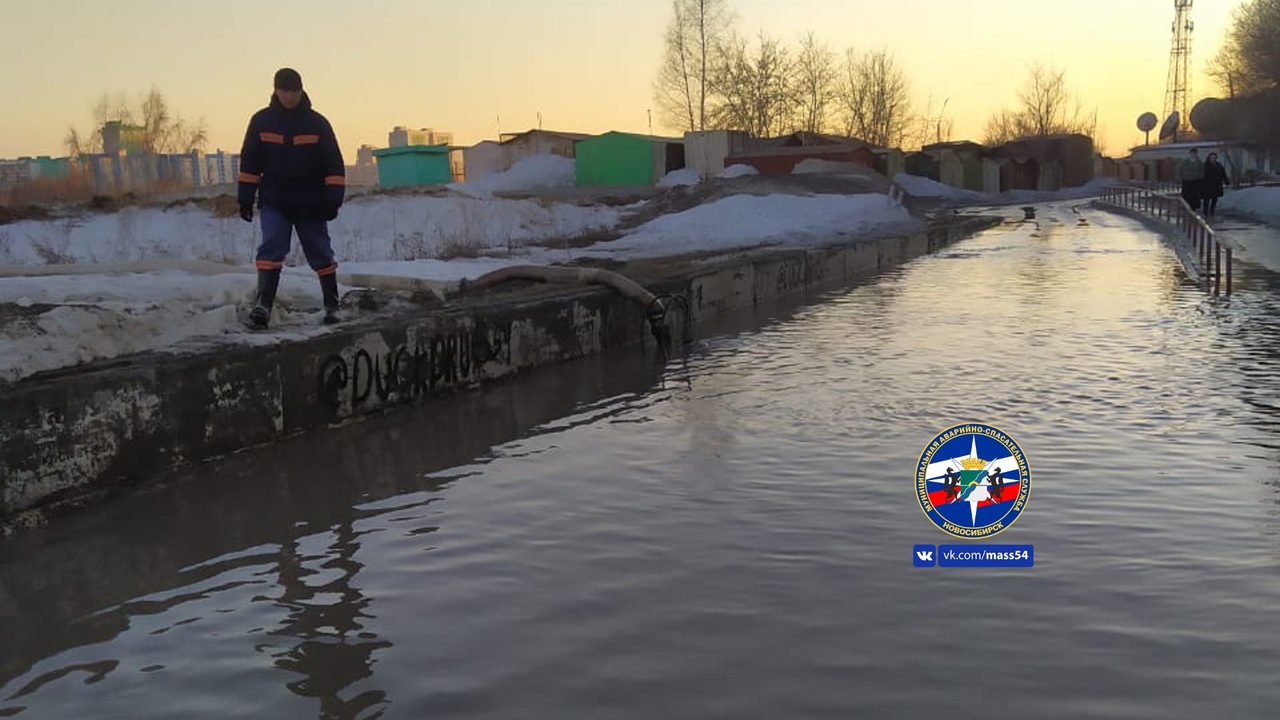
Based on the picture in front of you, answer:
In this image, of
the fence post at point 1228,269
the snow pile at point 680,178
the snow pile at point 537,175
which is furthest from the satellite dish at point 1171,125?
the fence post at point 1228,269

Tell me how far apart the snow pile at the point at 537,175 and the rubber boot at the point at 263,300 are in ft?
169

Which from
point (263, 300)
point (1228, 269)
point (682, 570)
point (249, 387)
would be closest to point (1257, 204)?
point (1228, 269)

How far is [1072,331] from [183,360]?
320 inches

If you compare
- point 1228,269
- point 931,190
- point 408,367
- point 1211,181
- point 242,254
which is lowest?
point 408,367

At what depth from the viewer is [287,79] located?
6.62m

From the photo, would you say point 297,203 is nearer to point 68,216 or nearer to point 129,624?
point 129,624

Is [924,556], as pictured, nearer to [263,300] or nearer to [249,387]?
[249,387]

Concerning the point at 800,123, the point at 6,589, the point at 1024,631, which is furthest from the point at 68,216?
the point at 800,123

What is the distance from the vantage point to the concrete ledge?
480cm

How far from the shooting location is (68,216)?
107ft

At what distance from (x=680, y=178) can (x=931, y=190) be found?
75.1ft

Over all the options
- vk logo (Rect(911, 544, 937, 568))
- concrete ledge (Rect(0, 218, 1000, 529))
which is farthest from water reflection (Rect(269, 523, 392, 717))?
vk logo (Rect(911, 544, 937, 568))

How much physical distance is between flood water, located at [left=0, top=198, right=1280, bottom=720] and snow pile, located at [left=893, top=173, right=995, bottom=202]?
202 ft

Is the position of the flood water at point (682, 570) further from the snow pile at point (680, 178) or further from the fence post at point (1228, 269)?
the snow pile at point (680, 178)
